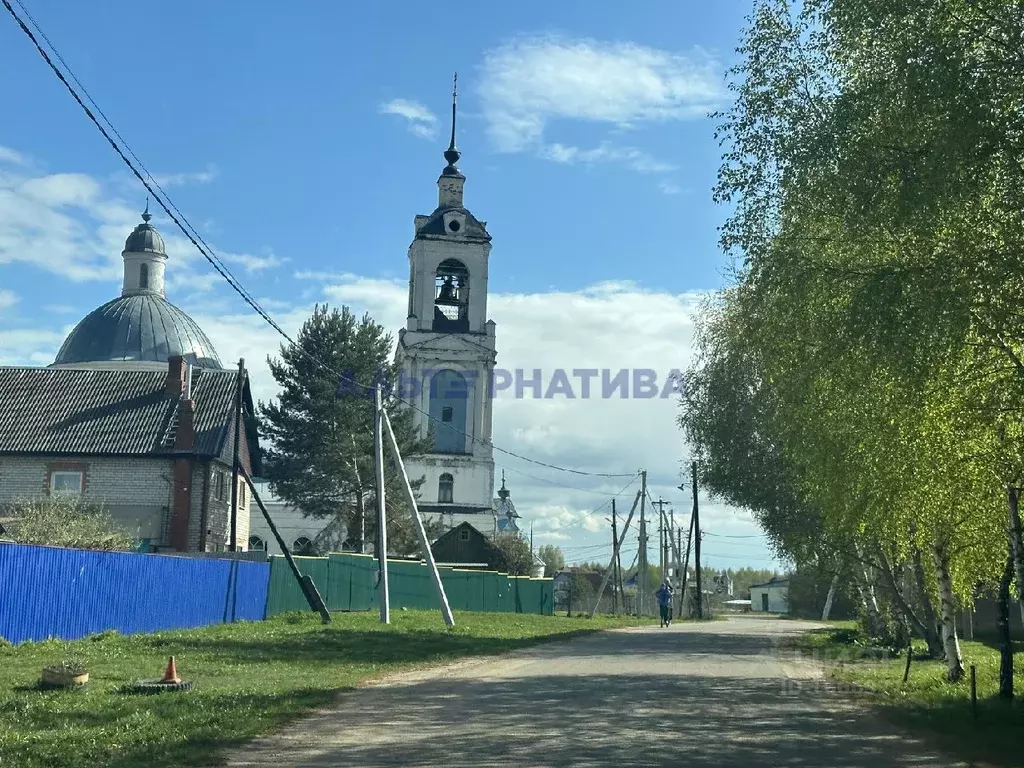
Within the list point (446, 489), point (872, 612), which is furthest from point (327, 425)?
point (872, 612)

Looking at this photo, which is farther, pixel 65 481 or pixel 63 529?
pixel 65 481

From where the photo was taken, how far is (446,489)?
73812 mm

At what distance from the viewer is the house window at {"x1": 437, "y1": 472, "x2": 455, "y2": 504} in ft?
241

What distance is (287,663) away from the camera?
18.7m

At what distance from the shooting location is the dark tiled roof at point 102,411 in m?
37.5

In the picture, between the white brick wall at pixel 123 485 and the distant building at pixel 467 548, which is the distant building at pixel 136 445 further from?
the distant building at pixel 467 548

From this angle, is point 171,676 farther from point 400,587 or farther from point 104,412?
point 400,587

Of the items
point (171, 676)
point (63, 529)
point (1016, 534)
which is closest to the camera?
point (171, 676)

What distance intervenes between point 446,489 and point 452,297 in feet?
42.3

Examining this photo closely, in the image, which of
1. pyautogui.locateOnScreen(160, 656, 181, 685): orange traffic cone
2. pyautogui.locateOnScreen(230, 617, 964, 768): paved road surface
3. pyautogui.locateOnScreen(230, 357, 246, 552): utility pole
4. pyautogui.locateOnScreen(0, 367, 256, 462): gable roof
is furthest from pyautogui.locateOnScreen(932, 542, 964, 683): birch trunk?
pyautogui.locateOnScreen(0, 367, 256, 462): gable roof

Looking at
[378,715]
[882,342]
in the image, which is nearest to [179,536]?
[378,715]

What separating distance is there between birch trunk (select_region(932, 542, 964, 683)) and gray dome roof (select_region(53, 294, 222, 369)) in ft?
136

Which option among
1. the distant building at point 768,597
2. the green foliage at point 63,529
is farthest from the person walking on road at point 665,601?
the distant building at point 768,597

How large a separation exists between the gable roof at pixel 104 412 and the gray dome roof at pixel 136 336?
12971 mm
